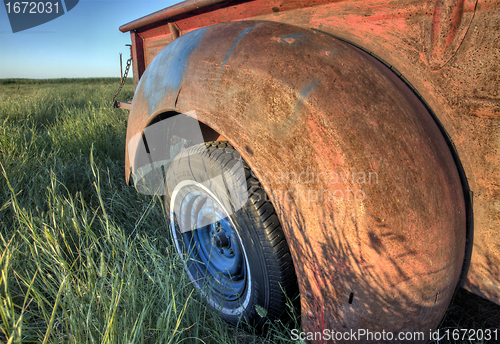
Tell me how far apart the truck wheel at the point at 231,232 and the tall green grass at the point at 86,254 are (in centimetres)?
12

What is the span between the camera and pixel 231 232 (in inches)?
55.3

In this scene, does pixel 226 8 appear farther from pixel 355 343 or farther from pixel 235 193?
pixel 355 343

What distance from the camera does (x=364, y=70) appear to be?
0.88 m

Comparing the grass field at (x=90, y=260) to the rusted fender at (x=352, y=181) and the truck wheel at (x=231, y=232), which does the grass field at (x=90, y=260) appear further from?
the rusted fender at (x=352, y=181)

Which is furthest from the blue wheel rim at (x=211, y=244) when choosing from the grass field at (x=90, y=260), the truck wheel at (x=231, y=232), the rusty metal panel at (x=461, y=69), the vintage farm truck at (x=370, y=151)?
the rusty metal panel at (x=461, y=69)

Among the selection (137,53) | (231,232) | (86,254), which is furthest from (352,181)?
(137,53)

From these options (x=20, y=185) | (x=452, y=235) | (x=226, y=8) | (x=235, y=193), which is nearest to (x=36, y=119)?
(x=20, y=185)

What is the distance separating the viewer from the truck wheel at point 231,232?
1084 mm

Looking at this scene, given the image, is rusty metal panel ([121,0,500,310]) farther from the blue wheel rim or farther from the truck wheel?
the blue wheel rim

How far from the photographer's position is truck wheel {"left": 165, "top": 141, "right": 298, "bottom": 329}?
3.56 feet

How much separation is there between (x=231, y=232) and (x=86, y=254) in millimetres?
787

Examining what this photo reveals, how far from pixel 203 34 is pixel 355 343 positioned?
1.35 m

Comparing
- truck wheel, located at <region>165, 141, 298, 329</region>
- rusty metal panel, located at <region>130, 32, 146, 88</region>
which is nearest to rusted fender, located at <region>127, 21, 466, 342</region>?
truck wheel, located at <region>165, 141, 298, 329</region>

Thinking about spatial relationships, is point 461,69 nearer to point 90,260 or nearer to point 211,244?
point 211,244
